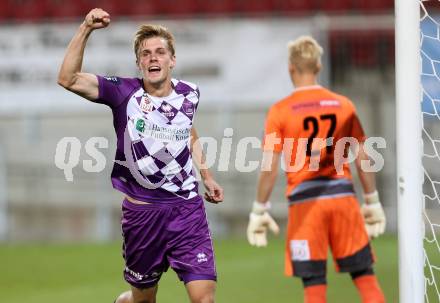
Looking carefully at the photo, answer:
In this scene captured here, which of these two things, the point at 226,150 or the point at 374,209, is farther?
the point at 226,150

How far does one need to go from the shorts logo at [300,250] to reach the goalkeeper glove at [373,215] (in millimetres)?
554

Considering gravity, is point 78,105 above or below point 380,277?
above

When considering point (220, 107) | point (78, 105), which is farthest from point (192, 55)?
point (78, 105)

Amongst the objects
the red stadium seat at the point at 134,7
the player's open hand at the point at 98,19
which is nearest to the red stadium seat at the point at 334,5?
the red stadium seat at the point at 134,7

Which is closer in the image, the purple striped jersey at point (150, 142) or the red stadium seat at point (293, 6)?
the purple striped jersey at point (150, 142)

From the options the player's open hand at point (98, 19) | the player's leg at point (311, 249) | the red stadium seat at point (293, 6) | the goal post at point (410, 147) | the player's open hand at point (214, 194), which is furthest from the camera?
the red stadium seat at point (293, 6)

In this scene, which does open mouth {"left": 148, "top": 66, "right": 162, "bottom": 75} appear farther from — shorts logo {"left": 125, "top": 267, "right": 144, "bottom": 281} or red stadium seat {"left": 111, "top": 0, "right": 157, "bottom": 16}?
red stadium seat {"left": 111, "top": 0, "right": 157, "bottom": 16}

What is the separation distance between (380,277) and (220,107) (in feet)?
17.7

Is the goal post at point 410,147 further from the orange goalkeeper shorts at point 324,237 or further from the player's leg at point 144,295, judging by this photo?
the player's leg at point 144,295

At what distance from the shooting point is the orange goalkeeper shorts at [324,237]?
19.3 ft

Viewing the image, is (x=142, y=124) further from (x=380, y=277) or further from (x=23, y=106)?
(x=23, y=106)

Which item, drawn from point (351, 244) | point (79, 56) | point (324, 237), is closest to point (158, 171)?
point (79, 56)

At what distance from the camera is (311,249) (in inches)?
232

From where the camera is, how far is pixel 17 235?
14922 millimetres
